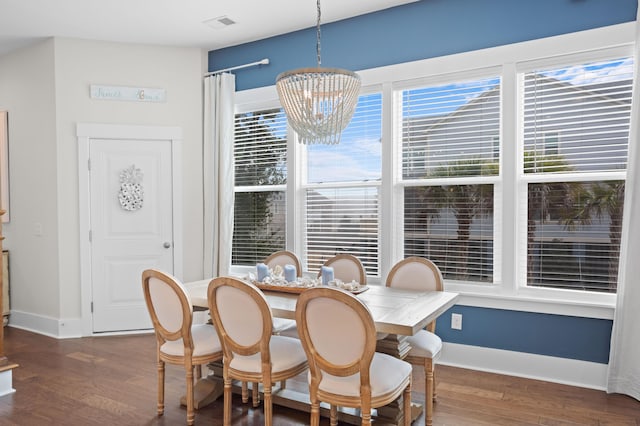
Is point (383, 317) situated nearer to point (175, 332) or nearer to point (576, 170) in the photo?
point (175, 332)

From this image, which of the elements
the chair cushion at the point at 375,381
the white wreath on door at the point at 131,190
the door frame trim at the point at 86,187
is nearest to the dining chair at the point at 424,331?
the chair cushion at the point at 375,381

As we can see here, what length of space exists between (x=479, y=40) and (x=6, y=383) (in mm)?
4337

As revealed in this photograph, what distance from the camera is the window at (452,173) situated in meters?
3.80

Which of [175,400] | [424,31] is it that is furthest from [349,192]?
[175,400]

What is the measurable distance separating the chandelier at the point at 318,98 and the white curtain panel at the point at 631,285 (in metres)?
1.87

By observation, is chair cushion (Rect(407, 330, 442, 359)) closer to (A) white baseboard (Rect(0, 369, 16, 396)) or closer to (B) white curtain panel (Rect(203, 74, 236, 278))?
(B) white curtain panel (Rect(203, 74, 236, 278))

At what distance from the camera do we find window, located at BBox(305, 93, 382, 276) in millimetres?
4312

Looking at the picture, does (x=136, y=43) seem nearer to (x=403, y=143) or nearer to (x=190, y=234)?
(x=190, y=234)

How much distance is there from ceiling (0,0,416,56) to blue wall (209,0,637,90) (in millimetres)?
120

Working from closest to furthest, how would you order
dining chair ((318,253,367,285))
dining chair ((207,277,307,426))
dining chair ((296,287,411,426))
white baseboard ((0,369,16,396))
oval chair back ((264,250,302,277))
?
dining chair ((296,287,411,426)), dining chair ((207,277,307,426)), white baseboard ((0,369,16,396)), dining chair ((318,253,367,285)), oval chair back ((264,250,302,277))

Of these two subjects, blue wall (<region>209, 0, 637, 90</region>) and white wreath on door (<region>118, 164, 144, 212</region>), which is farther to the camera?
white wreath on door (<region>118, 164, 144, 212</region>)

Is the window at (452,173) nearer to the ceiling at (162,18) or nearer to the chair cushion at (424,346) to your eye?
the ceiling at (162,18)

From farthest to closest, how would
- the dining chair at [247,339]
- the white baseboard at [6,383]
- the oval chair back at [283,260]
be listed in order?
1. the oval chair back at [283,260]
2. the white baseboard at [6,383]
3. the dining chair at [247,339]

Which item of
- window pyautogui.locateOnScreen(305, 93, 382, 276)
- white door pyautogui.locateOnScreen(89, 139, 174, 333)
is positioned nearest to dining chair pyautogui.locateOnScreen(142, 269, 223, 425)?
window pyautogui.locateOnScreen(305, 93, 382, 276)
